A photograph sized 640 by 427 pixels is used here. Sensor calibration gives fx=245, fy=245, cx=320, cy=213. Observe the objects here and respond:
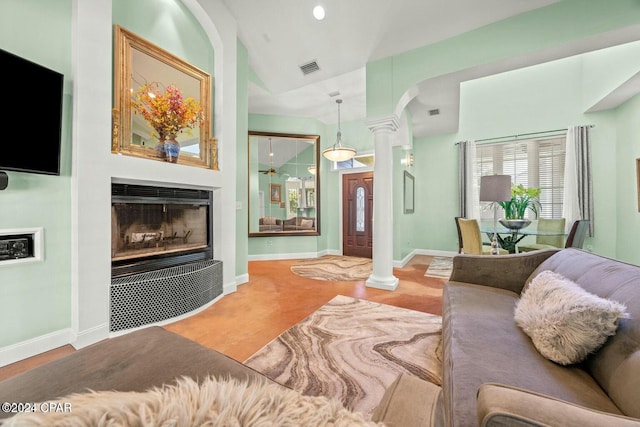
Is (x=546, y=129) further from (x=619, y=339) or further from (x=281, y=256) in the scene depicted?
(x=281, y=256)

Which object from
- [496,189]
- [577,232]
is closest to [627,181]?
[577,232]

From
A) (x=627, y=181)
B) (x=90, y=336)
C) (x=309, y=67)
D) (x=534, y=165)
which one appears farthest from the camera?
(x=534, y=165)

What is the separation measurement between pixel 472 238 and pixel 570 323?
2661 millimetres

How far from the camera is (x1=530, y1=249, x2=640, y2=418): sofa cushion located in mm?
730

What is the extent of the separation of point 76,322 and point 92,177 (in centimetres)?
111

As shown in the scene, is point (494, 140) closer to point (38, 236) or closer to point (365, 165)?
point (365, 165)

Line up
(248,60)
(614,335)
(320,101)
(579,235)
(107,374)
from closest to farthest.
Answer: (107,374), (614,335), (579,235), (248,60), (320,101)

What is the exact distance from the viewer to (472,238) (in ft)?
11.1

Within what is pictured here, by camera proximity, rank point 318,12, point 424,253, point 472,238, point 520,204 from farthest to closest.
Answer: point 424,253 → point 520,204 → point 472,238 → point 318,12

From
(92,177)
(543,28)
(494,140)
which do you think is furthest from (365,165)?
(92,177)

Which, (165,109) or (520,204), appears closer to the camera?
(165,109)

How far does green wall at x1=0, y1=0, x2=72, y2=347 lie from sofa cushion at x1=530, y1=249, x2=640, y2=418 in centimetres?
308

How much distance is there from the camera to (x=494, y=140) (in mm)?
5277

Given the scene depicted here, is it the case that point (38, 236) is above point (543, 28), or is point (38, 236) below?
below
